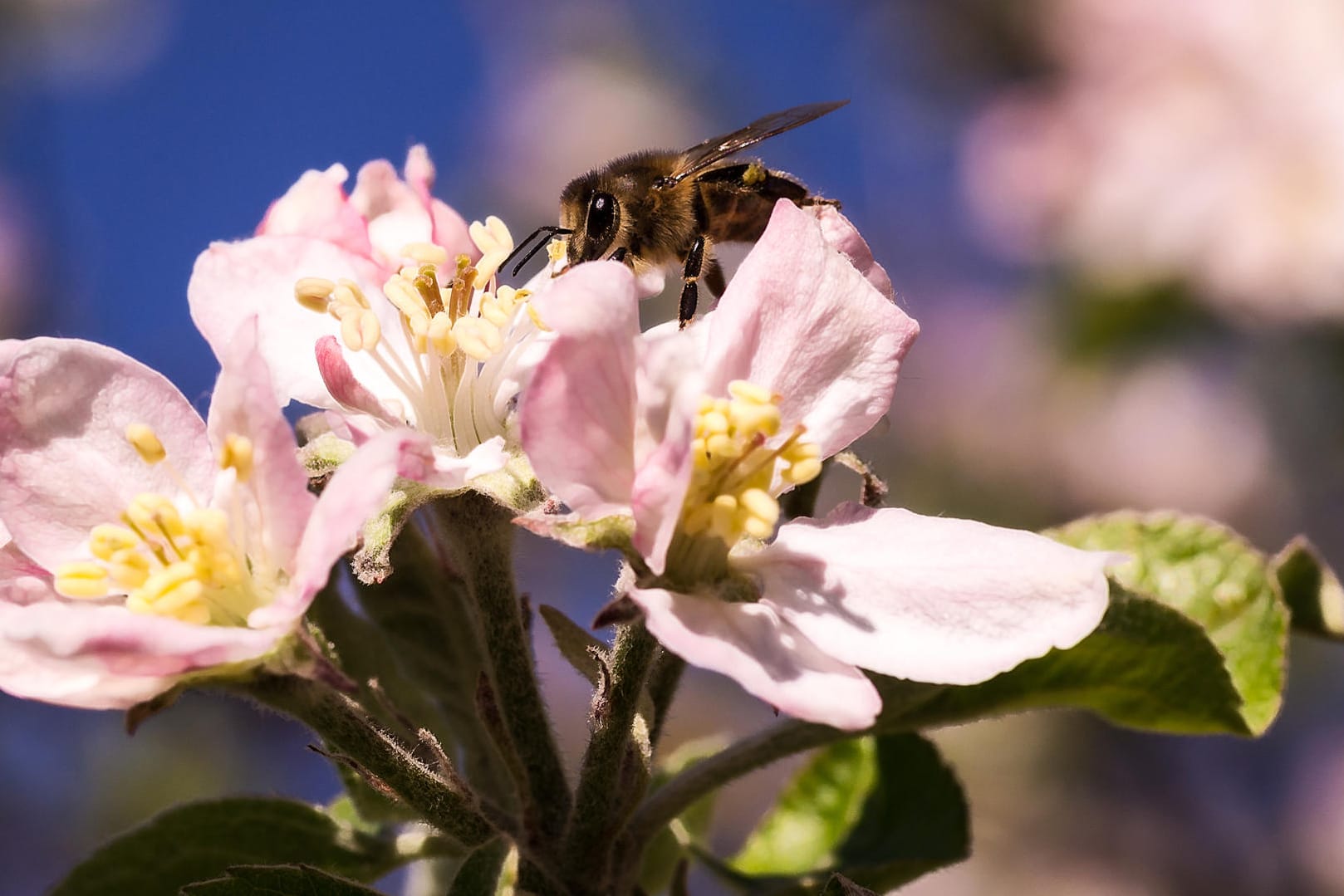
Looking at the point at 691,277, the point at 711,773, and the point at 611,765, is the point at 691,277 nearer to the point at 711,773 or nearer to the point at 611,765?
the point at 711,773

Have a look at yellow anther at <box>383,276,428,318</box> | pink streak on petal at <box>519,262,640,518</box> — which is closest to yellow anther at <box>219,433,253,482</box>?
pink streak on petal at <box>519,262,640,518</box>

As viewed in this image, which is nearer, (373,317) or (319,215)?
(373,317)

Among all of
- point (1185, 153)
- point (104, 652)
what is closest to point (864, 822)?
point (104, 652)

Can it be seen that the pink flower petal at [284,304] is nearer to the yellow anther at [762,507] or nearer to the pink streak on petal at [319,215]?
the pink streak on petal at [319,215]

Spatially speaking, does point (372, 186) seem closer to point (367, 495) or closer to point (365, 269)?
point (365, 269)

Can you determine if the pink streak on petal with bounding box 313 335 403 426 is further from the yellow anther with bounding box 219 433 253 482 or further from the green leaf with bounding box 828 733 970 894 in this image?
the green leaf with bounding box 828 733 970 894

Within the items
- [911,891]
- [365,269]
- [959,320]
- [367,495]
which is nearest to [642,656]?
[367,495]

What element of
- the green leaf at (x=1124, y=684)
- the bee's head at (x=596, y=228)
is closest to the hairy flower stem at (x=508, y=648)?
the green leaf at (x=1124, y=684)

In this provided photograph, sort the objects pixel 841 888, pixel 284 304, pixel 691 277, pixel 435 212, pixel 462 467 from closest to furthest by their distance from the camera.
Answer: pixel 841 888 → pixel 462 467 → pixel 284 304 → pixel 435 212 → pixel 691 277
